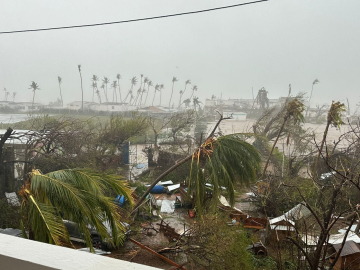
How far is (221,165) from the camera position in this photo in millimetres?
5648

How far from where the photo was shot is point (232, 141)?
609 centimetres

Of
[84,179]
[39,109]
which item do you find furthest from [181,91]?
[84,179]

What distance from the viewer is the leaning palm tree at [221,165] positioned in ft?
18.5

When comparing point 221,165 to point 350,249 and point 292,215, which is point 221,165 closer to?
point 292,215

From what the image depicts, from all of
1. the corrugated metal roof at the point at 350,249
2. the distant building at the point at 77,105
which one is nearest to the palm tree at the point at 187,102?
the distant building at the point at 77,105

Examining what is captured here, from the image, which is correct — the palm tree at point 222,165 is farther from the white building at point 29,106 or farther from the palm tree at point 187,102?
the white building at point 29,106

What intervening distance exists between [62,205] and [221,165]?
3.28 meters

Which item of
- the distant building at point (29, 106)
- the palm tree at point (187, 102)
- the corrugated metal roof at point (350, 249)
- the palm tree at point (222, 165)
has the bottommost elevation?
the corrugated metal roof at point (350, 249)

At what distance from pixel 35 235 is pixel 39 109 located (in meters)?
14.8

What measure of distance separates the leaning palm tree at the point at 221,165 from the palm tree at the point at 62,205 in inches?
89.0

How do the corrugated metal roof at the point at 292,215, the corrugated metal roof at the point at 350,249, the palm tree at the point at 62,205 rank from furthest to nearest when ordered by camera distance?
1. the corrugated metal roof at the point at 350,249
2. the corrugated metal roof at the point at 292,215
3. the palm tree at the point at 62,205

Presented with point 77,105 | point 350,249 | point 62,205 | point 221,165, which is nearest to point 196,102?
point 77,105

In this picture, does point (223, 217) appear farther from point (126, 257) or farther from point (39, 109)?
point (39, 109)

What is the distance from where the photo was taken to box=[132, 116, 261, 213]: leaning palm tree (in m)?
5.63
